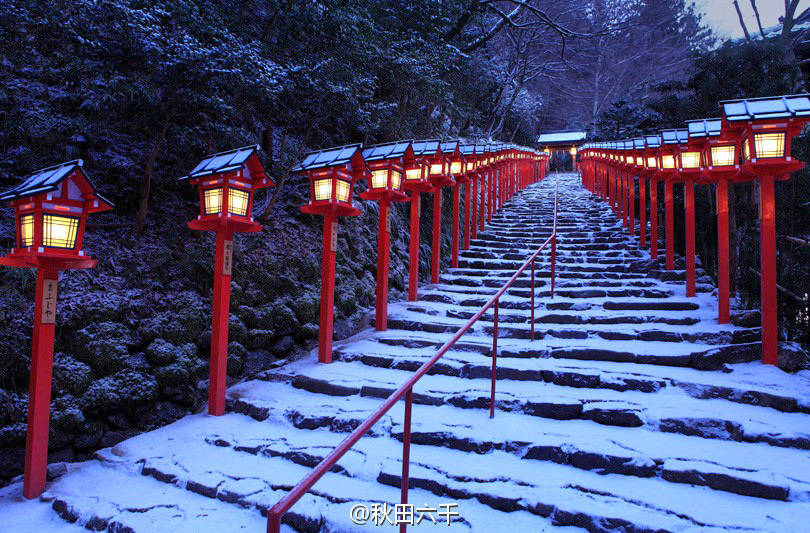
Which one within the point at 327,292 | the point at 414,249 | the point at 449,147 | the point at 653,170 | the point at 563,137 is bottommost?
the point at 327,292

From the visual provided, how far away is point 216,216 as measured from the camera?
15.3 feet

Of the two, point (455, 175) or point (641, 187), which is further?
point (641, 187)

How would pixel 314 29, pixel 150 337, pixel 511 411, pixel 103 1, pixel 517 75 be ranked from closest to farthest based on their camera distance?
pixel 511 411 < pixel 103 1 < pixel 150 337 < pixel 314 29 < pixel 517 75

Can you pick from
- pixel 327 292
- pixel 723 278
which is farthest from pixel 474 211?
pixel 327 292

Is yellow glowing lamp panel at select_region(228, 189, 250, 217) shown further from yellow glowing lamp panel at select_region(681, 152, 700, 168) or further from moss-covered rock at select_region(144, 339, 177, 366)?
yellow glowing lamp panel at select_region(681, 152, 700, 168)

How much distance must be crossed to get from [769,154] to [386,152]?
4.54 meters

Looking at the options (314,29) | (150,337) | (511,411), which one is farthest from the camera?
(314,29)

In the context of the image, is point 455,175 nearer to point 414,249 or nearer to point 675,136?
point 414,249

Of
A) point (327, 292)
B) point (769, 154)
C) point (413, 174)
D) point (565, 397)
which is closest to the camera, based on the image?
point (565, 397)

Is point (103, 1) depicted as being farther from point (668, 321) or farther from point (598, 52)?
point (598, 52)

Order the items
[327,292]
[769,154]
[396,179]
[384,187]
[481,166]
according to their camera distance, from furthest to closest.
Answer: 1. [481,166]
2. [396,179]
3. [384,187]
4. [327,292]
5. [769,154]

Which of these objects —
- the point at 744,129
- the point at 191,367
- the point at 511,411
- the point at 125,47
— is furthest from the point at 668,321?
the point at 125,47

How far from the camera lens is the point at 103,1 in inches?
185

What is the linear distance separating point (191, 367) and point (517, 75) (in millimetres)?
19308
